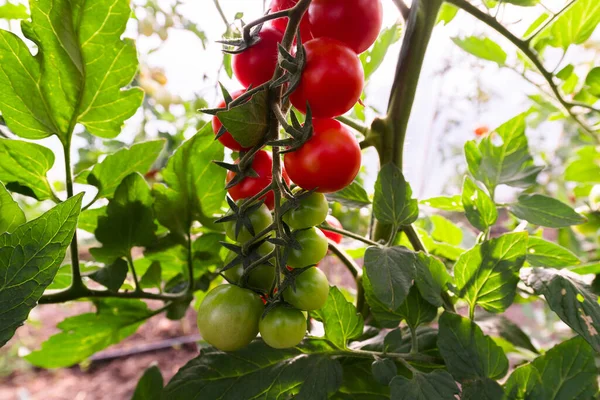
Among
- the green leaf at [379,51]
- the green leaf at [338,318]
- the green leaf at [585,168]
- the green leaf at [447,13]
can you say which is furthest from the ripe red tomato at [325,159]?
the green leaf at [585,168]

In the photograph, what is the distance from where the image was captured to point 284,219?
0.85 ft

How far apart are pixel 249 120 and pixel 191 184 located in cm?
17

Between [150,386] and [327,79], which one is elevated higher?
[327,79]

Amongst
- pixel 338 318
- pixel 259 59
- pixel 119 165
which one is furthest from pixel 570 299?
pixel 119 165

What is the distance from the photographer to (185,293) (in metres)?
0.41

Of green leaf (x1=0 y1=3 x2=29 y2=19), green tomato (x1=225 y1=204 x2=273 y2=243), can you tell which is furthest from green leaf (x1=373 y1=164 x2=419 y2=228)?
green leaf (x1=0 y1=3 x2=29 y2=19)

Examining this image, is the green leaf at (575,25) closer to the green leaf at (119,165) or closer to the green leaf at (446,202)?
the green leaf at (446,202)

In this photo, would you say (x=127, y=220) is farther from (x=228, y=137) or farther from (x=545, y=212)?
(x=545, y=212)

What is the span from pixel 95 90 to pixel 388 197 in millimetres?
237

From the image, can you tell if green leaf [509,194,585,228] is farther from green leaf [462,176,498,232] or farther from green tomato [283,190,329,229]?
green tomato [283,190,329,229]

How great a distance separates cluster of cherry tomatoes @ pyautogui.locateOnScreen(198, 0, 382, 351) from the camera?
0.75 ft

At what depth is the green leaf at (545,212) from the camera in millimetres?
373

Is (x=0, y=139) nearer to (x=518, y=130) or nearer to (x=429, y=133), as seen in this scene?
(x=518, y=130)

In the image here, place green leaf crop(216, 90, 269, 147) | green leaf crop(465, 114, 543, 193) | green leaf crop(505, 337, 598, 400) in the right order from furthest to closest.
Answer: green leaf crop(465, 114, 543, 193) < green leaf crop(505, 337, 598, 400) < green leaf crop(216, 90, 269, 147)
